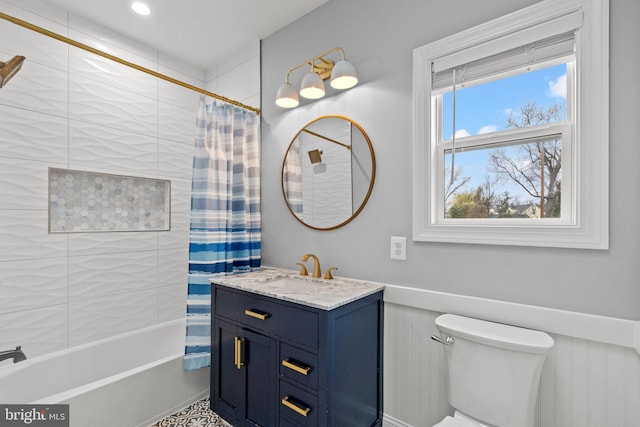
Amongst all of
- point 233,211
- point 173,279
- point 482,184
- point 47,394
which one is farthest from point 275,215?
point 47,394

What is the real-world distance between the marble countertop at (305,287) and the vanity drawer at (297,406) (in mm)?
419

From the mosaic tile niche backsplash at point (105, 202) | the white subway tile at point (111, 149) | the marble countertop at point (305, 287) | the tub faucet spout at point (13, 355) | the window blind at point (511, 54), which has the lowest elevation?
the tub faucet spout at point (13, 355)

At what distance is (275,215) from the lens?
2.30m

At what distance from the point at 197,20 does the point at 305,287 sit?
2012 millimetres

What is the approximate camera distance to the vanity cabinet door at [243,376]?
5.14 feet

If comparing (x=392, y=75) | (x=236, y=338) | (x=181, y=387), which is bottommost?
(x=181, y=387)

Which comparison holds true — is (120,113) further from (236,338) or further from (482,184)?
(482,184)

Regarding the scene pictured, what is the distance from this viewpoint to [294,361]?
1449mm

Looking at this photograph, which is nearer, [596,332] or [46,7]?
[596,332]

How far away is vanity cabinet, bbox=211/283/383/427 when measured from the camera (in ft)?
4.44

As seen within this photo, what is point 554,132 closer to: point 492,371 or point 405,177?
point 405,177

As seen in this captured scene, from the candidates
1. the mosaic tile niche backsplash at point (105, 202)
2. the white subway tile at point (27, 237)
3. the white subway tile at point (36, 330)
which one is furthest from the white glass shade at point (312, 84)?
the white subway tile at point (36, 330)

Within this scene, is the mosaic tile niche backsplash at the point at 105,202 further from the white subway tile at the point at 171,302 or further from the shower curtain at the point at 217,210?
the shower curtain at the point at 217,210

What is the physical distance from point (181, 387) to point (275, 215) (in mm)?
1304
